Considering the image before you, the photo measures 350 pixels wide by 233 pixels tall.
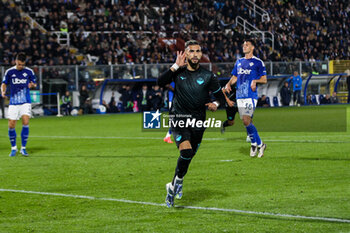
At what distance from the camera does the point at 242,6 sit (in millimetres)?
47188

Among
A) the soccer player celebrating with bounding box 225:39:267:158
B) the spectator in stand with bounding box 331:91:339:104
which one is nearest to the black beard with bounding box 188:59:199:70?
the soccer player celebrating with bounding box 225:39:267:158

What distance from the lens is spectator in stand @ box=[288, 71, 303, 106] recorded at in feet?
122

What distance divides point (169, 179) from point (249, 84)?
386cm

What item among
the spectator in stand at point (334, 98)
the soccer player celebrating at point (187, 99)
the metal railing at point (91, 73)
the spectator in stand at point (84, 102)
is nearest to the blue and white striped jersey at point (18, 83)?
the soccer player celebrating at point (187, 99)

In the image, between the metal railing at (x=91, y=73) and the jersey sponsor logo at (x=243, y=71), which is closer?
the jersey sponsor logo at (x=243, y=71)

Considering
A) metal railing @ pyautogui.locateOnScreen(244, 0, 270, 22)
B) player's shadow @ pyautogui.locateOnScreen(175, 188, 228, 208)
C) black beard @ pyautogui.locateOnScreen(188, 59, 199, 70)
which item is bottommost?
player's shadow @ pyautogui.locateOnScreen(175, 188, 228, 208)

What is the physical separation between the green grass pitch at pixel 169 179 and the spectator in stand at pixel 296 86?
791 inches

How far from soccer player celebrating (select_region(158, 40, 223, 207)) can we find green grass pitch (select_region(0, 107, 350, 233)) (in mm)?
547

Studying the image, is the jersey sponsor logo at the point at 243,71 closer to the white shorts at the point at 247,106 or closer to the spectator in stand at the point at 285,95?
the white shorts at the point at 247,106

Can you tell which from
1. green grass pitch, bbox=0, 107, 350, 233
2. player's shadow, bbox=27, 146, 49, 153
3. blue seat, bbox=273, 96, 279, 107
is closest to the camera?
green grass pitch, bbox=0, 107, 350, 233

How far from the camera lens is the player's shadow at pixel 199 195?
8117 millimetres

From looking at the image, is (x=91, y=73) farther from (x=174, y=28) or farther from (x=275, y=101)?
(x=275, y=101)

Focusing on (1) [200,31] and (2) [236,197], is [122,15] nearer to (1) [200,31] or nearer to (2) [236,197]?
(1) [200,31]

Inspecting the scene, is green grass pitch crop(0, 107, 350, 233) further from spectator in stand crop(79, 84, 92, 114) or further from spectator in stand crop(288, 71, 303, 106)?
spectator in stand crop(288, 71, 303, 106)
